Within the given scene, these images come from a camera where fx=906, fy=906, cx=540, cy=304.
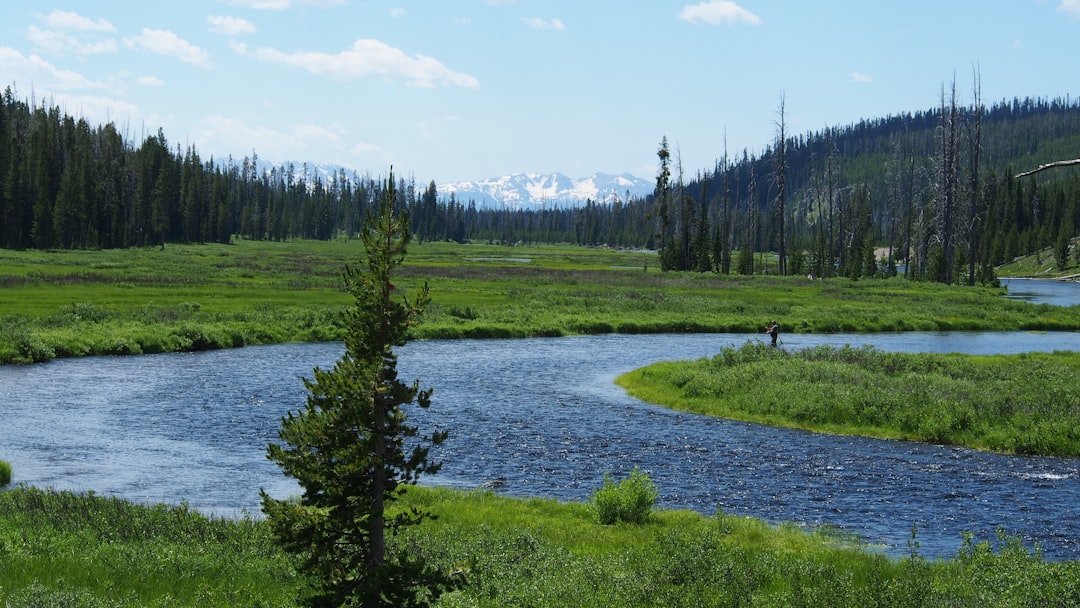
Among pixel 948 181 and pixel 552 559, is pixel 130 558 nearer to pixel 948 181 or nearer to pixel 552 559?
pixel 552 559

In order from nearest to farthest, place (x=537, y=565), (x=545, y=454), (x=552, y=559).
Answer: (x=537, y=565)
(x=552, y=559)
(x=545, y=454)

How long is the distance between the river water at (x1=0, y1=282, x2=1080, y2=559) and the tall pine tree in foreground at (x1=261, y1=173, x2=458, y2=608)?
10.6m

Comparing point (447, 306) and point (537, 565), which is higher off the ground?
point (447, 306)

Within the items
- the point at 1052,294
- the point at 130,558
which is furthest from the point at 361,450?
the point at 1052,294

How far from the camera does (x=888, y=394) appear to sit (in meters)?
32.2

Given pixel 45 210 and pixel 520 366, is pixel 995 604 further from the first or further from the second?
pixel 45 210

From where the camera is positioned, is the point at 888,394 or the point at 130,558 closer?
the point at 130,558

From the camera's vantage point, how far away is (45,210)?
4948 inches

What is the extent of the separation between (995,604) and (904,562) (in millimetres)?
3156

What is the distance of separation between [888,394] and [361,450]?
26.2m

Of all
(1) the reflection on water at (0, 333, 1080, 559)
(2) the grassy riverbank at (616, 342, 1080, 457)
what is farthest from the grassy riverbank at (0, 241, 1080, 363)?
(2) the grassy riverbank at (616, 342, 1080, 457)

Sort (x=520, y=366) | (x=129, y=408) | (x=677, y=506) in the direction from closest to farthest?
(x=677, y=506) < (x=129, y=408) < (x=520, y=366)

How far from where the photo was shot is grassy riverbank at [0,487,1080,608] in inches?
517

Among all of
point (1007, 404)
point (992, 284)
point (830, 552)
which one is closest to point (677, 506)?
point (830, 552)
